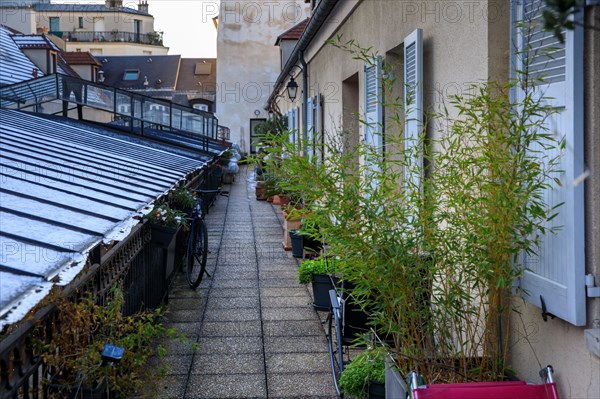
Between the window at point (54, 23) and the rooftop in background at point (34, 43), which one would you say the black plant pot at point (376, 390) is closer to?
the rooftop in background at point (34, 43)

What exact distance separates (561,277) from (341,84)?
25.4 feet

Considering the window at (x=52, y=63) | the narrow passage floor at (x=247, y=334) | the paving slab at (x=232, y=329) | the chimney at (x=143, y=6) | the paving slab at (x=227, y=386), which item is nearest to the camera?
the paving slab at (x=227, y=386)

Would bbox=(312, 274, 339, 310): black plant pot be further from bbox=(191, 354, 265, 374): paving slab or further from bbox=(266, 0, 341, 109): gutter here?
bbox=(266, 0, 341, 109): gutter

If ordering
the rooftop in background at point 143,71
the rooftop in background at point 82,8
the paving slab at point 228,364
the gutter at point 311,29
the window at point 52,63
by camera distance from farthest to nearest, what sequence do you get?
1. the rooftop in background at point 82,8
2. the rooftop in background at point 143,71
3. the window at point 52,63
4. the gutter at point 311,29
5. the paving slab at point 228,364

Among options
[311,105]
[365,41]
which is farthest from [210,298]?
[311,105]

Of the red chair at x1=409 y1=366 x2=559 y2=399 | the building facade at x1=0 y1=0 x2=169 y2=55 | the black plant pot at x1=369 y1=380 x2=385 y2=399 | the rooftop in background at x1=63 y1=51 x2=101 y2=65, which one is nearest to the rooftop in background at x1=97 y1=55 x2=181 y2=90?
the building facade at x1=0 y1=0 x2=169 y2=55

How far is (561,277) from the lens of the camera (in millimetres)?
3230

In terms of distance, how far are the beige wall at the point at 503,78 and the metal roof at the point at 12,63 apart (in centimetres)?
1572

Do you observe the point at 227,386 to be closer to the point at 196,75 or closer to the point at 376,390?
the point at 376,390

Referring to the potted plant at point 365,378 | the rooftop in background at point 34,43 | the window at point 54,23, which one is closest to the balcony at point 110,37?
the window at point 54,23

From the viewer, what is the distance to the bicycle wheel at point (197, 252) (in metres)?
8.92

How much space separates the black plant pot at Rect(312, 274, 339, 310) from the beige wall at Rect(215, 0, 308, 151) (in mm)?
30931

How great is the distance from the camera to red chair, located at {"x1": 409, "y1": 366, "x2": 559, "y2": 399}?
3.05m

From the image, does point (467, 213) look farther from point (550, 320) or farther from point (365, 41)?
point (365, 41)
